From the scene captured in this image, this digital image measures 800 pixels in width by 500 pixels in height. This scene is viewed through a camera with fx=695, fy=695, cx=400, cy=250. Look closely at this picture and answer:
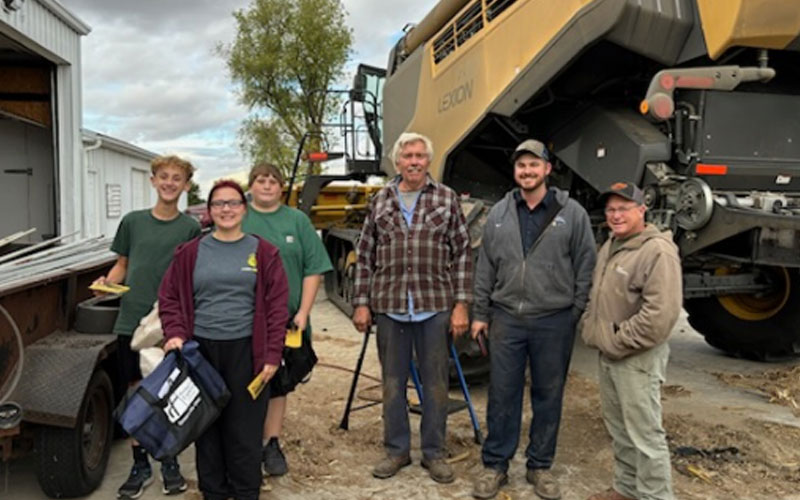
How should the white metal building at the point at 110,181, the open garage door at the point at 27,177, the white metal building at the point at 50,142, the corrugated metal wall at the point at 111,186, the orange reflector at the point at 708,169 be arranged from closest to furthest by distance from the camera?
1. the orange reflector at the point at 708,169
2. the white metal building at the point at 50,142
3. the white metal building at the point at 110,181
4. the corrugated metal wall at the point at 111,186
5. the open garage door at the point at 27,177

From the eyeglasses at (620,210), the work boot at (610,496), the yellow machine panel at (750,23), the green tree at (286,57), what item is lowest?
the work boot at (610,496)

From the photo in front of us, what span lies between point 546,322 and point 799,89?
8.66ft

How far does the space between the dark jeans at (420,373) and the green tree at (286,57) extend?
2279cm

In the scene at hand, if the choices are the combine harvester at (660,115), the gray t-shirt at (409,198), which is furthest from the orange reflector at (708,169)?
the gray t-shirt at (409,198)

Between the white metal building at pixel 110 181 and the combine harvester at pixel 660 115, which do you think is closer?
the combine harvester at pixel 660 115

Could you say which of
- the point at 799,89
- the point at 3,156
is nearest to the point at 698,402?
the point at 799,89

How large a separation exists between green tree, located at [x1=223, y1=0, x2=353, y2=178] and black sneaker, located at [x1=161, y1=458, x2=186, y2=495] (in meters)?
23.0

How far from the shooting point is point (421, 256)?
3.63 meters

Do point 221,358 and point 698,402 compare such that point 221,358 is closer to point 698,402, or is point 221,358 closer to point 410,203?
point 410,203

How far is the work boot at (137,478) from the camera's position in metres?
3.41

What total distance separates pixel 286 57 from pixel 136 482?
2436cm

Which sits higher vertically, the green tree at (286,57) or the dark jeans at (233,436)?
the green tree at (286,57)

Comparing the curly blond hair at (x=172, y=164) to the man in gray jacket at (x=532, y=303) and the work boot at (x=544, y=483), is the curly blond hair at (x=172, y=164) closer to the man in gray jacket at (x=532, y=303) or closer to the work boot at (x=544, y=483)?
the man in gray jacket at (x=532, y=303)

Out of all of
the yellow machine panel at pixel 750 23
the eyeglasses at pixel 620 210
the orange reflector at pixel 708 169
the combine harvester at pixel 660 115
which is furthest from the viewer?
the orange reflector at pixel 708 169
